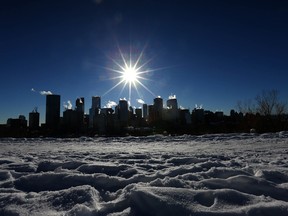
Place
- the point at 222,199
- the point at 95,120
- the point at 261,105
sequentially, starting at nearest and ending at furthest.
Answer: the point at 222,199, the point at 261,105, the point at 95,120

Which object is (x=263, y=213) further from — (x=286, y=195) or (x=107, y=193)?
(x=107, y=193)

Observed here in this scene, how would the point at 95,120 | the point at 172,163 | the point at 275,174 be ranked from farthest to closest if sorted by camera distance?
the point at 95,120, the point at 172,163, the point at 275,174

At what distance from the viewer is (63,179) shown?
2746 millimetres

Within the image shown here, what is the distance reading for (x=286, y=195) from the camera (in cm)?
213

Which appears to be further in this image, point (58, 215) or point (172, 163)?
point (172, 163)

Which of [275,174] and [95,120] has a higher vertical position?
[95,120]

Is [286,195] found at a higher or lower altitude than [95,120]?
lower

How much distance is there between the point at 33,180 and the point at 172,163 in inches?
81.2

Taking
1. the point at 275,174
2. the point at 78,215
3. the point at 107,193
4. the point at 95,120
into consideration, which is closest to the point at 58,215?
the point at 78,215

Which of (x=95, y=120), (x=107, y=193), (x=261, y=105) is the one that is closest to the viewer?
(x=107, y=193)

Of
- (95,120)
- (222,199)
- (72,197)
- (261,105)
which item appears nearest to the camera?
(222,199)

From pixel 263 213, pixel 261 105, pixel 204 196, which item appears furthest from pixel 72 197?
pixel 261 105

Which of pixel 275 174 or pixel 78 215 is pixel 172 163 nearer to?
pixel 275 174

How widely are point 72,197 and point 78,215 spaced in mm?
442
